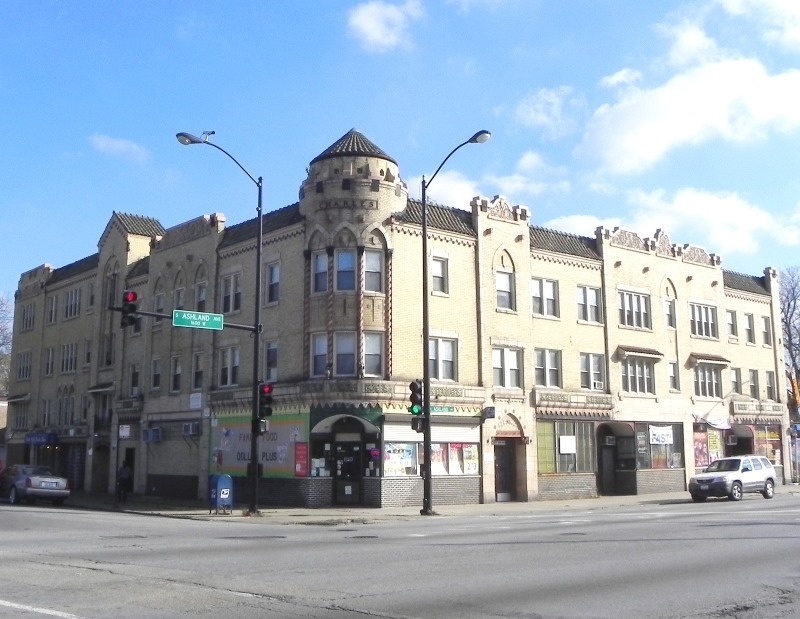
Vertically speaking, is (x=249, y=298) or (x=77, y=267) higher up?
(x=77, y=267)

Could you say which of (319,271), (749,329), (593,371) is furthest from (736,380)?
(319,271)

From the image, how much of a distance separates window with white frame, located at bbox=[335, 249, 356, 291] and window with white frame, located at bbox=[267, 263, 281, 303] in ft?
10.6

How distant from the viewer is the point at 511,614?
9.47m

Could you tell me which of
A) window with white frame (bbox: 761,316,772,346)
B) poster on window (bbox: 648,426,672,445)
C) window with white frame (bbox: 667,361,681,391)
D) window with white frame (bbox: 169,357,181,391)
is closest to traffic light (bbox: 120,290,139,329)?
window with white frame (bbox: 169,357,181,391)

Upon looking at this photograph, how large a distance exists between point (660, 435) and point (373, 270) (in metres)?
17.8

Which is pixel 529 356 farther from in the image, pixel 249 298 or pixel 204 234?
pixel 204 234

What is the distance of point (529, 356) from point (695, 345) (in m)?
12.8

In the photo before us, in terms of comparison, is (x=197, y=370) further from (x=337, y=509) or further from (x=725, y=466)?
(x=725, y=466)

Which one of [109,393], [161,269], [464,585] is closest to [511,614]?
[464,585]

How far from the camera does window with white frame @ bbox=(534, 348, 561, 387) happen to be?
37.7 m

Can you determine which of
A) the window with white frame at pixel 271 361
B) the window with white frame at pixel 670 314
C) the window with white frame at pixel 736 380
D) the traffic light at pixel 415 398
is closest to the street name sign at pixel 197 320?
the traffic light at pixel 415 398

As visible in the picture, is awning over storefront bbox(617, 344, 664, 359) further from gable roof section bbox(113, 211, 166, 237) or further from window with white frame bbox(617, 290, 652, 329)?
gable roof section bbox(113, 211, 166, 237)

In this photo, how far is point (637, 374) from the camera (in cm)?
4197

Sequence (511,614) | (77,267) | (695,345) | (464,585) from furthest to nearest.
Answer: (77,267) < (695,345) < (464,585) < (511,614)
